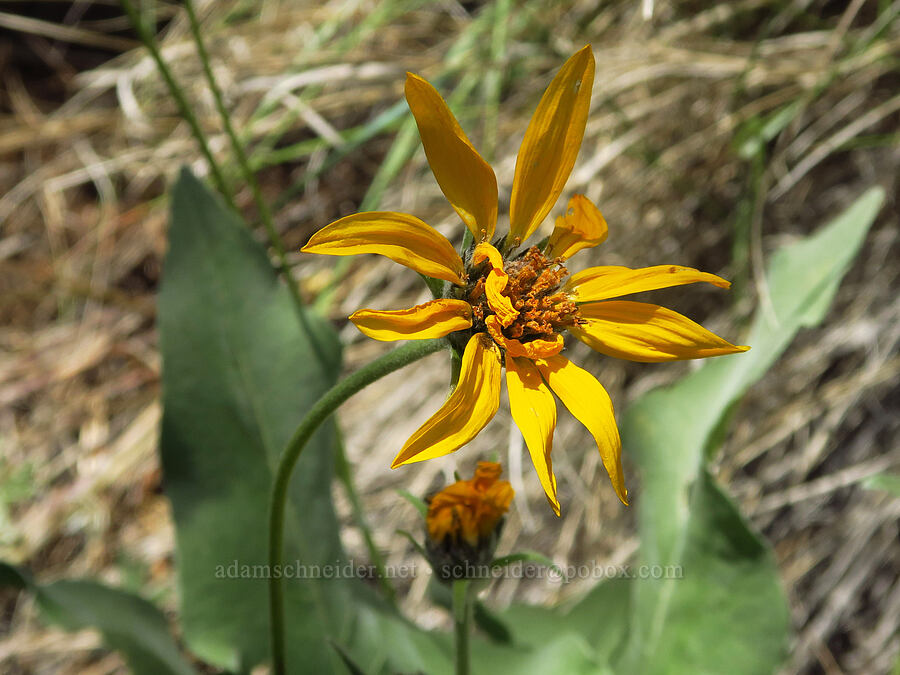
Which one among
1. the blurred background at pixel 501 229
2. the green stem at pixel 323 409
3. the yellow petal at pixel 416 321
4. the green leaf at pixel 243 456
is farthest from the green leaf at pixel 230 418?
the yellow petal at pixel 416 321

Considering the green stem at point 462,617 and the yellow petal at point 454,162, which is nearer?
the yellow petal at point 454,162

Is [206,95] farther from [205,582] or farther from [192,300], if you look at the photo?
[205,582]

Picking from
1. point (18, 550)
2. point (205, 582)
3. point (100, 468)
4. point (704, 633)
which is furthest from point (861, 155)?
point (18, 550)

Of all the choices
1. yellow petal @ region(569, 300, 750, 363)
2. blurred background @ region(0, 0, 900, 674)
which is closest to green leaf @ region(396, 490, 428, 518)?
yellow petal @ region(569, 300, 750, 363)

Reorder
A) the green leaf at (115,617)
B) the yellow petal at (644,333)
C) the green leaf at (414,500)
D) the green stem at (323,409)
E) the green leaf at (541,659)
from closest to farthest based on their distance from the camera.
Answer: the green stem at (323,409)
the yellow petal at (644,333)
the green leaf at (414,500)
the green leaf at (115,617)
the green leaf at (541,659)

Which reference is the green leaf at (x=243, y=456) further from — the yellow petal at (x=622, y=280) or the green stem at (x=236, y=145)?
the yellow petal at (x=622, y=280)

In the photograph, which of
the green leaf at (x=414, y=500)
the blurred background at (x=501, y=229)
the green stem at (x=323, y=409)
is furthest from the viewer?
the blurred background at (x=501, y=229)

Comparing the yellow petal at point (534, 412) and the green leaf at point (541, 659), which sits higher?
the yellow petal at point (534, 412)
